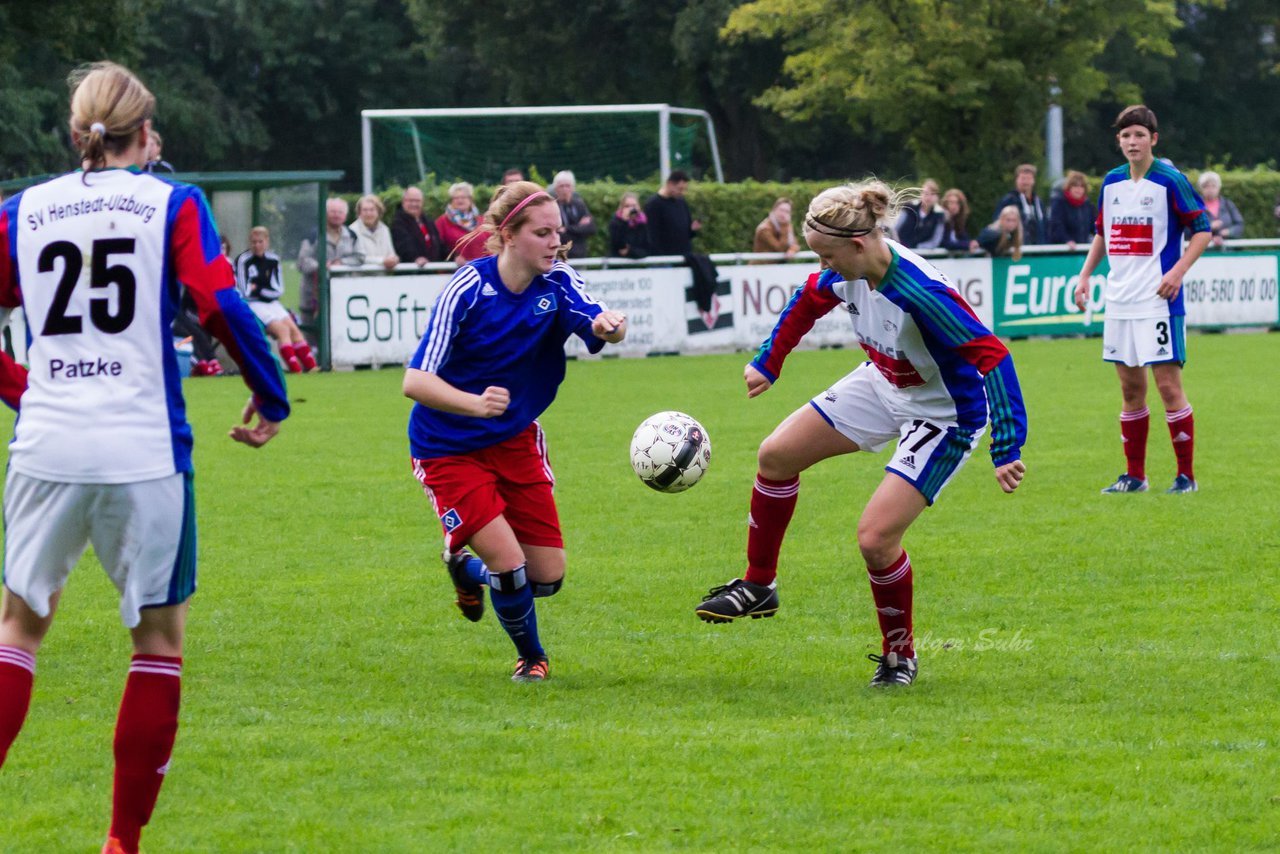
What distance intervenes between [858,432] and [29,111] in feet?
124

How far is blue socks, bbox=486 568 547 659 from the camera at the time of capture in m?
5.93

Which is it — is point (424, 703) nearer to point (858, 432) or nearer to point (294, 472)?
point (858, 432)

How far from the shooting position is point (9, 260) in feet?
13.1

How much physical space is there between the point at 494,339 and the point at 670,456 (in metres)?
1.00

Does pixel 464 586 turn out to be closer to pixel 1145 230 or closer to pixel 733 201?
→ pixel 1145 230

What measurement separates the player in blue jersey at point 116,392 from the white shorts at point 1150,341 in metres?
7.31

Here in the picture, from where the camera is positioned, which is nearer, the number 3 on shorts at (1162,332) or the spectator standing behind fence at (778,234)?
the number 3 on shorts at (1162,332)

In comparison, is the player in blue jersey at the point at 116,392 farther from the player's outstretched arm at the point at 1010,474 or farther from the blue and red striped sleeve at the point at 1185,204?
the blue and red striped sleeve at the point at 1185,204

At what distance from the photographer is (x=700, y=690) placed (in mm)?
5895

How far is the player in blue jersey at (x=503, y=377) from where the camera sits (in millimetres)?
5914

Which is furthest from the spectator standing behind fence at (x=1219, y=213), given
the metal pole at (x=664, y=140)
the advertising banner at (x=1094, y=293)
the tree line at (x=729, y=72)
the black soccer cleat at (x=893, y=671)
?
the black soccer cleat at (x=893, y=671)

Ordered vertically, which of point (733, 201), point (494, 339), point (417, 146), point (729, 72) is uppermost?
point (729, 72)

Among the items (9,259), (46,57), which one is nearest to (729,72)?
(46,57)

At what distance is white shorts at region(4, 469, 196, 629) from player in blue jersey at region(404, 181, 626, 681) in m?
1.83
